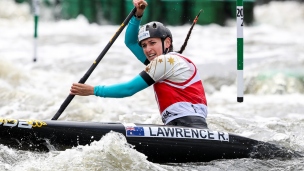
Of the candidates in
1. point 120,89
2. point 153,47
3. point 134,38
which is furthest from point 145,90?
point 120,89

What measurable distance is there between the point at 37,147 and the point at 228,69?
326 inches

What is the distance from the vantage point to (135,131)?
5.30 metres

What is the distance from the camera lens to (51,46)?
17516mm

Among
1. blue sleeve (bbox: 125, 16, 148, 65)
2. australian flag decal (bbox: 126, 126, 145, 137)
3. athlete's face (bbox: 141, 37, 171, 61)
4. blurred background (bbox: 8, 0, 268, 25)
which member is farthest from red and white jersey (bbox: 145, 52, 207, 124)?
blurred background (bbox: 8, 0, 268, 25)

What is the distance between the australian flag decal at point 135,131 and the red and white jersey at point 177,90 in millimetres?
418

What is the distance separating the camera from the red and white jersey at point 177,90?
5.58 metres

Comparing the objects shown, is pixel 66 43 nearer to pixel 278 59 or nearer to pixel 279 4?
pixel 278 59

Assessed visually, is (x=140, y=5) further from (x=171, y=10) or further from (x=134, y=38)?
(x=171, y=10)

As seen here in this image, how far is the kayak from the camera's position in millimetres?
5145

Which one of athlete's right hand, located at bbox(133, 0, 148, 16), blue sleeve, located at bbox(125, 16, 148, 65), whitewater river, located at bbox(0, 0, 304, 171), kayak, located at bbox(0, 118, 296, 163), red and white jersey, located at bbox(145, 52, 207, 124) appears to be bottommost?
whitewater river, located at bbox(0, 0, 304, 171)

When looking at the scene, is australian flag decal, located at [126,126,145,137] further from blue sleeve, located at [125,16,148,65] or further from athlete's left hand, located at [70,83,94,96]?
blue sleeve, located at [125,16,148,65]

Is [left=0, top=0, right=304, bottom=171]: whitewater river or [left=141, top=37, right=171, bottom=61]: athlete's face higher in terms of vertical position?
[left=141, top=37, right=171, bottom=61]: athlete's face

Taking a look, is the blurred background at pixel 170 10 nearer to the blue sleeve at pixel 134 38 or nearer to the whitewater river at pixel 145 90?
the whitewater river at pixel 145 90

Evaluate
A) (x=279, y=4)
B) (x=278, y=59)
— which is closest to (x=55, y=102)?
(x=278, y=59)
